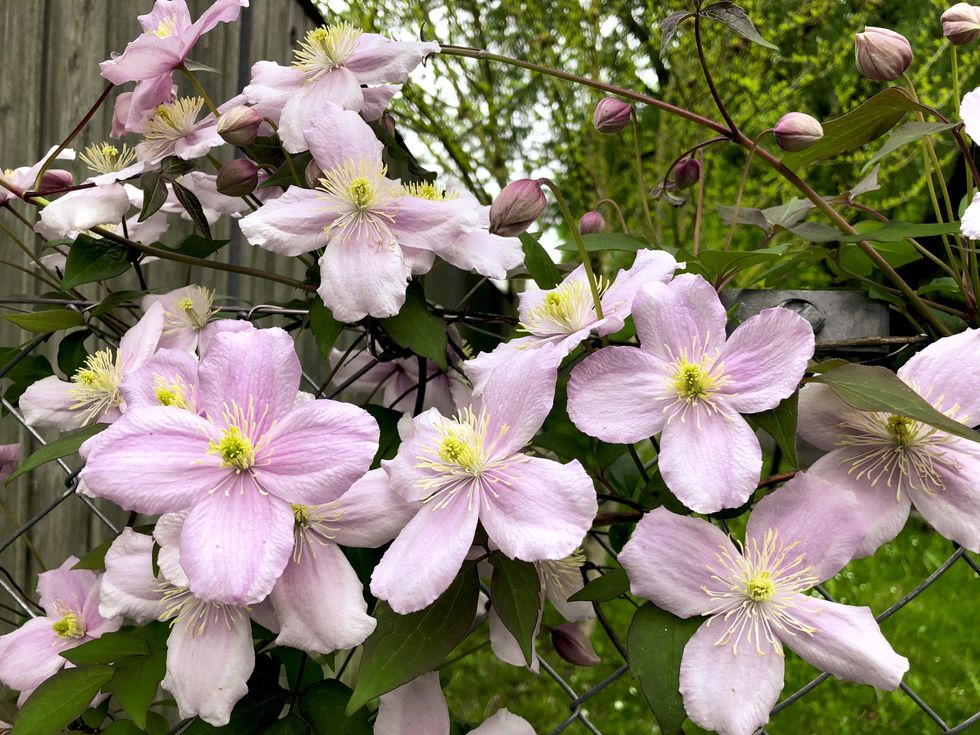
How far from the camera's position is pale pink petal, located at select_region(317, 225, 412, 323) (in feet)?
1.91

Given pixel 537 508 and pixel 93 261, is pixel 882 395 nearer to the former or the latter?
pixel 537 508

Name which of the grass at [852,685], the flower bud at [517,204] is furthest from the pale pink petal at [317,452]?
the grass at [852,685]

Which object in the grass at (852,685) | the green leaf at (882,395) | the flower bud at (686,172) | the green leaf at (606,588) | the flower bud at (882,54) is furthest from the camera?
the grass at (852,685)

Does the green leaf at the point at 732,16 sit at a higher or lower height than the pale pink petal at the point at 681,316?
higher

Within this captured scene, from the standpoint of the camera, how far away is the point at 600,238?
729 mm

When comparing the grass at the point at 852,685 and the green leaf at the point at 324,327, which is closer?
the green leaf at the point at 324,327

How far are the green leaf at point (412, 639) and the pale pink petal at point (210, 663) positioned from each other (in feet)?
0.27

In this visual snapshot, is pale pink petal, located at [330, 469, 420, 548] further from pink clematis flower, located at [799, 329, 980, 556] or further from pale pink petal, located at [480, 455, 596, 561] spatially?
pink clematis flower, located at [799, 329, 980, 556]

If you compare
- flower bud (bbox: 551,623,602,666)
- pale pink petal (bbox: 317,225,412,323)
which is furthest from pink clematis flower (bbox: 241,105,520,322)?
flower bud (bbox: 551,623,602,666)

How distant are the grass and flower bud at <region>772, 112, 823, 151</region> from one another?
4.98ft

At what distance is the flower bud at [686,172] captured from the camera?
841 millimetres

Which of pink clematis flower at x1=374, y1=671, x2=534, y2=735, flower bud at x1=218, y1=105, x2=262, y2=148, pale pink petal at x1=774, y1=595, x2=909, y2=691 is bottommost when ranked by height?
pink clematis flower at x1=374, y1=671, x2=534, y2=735

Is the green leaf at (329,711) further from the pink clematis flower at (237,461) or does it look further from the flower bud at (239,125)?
the flower bud at (239,125)

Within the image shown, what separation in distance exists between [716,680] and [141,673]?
0.37 metres
